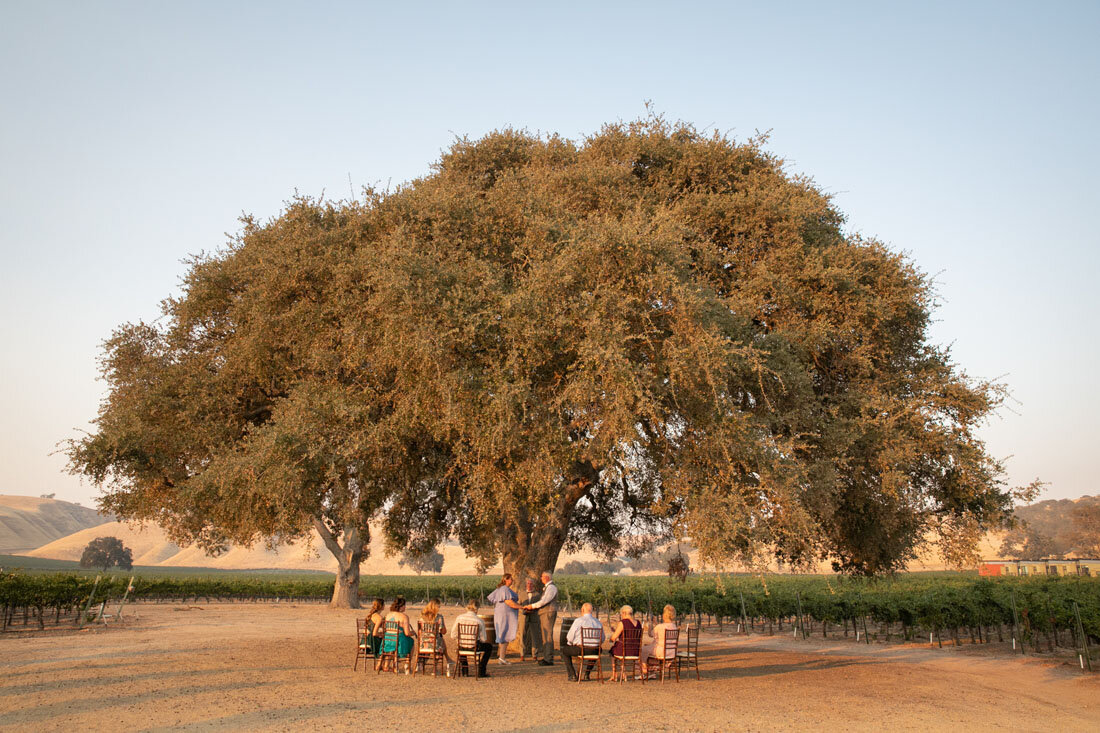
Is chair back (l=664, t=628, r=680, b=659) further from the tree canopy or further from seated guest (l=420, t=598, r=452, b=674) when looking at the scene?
seated guest (l=420, t=598, r=452, b=674)

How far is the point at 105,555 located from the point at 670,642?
143811 millimetres

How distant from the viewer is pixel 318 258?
15859 mm

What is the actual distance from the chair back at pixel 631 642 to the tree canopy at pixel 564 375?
2.07m

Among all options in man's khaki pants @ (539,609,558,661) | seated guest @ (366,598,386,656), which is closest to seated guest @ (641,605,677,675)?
man's khaki pants @ (539,609,558,661)

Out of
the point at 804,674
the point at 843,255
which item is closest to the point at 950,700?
the point at 804,674

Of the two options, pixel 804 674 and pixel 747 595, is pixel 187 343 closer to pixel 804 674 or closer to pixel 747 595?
pixel 804 674

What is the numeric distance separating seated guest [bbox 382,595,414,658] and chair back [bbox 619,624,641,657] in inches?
165

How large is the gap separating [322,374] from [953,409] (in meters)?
13.8

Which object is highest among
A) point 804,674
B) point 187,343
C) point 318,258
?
point 318,258

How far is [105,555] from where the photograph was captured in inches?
5113

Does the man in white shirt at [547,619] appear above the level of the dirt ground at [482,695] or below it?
above

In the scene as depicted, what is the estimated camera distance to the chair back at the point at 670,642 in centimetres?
1399

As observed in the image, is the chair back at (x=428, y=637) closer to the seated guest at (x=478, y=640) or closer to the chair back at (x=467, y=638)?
the seated guest at (x=478, y=640)

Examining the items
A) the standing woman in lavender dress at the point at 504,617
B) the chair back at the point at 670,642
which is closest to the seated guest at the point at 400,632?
the standing woman in lavender dress at the point at 504,617
